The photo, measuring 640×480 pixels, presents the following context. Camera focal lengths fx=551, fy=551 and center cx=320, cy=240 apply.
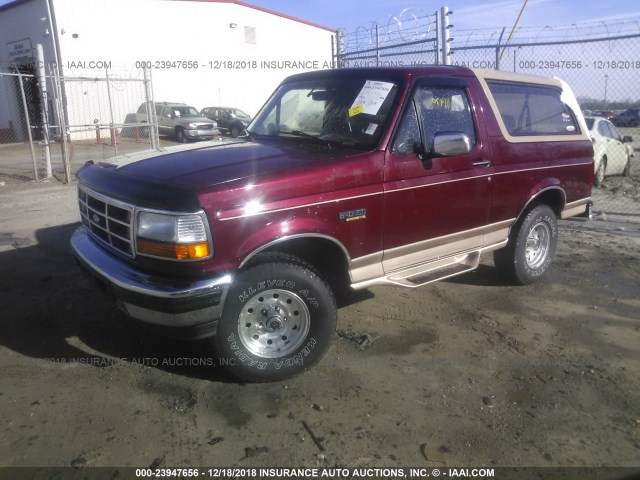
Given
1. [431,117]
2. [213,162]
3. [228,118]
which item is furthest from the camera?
[228,118]

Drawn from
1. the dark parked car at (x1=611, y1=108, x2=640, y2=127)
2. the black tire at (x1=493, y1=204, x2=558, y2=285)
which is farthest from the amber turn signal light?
the dark parked car at (x1=611, y1=108, x2=640, y2=127)

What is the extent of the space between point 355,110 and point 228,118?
24.1 metres

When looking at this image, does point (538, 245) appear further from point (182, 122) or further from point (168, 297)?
point (182, 122)

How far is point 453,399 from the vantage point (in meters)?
3.57

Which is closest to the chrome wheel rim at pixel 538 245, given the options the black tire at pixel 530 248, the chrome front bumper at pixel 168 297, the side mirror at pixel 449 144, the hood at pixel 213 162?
the black tire at pixel 530 248

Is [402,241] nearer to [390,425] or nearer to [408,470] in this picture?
[390,425]

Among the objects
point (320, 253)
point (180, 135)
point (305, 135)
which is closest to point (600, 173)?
point (305, 135)

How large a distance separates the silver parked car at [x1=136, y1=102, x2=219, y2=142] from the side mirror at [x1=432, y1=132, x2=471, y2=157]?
841 inches

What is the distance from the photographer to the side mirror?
4.04 metres

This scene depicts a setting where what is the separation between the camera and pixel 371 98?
427 centimetres

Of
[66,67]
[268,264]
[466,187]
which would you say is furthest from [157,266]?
[66,67]

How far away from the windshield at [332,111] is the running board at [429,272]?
104 cm

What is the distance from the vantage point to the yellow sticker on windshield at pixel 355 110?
4.27 metres

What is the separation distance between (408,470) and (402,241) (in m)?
1.82
